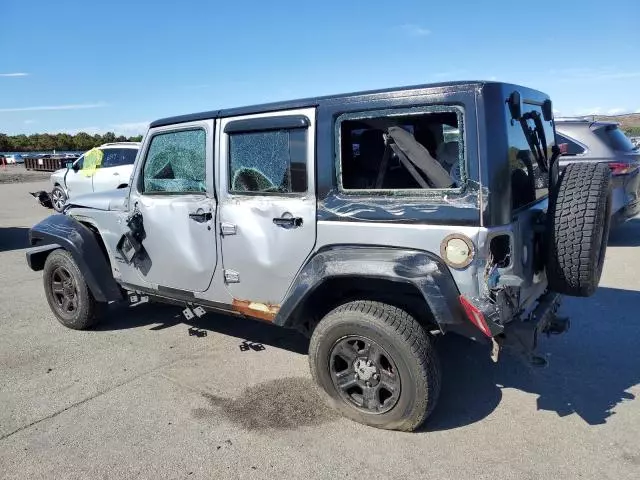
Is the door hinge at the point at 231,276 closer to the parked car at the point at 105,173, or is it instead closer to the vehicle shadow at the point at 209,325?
the vehicle shadow at the point at 209,325

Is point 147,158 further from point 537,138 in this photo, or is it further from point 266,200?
point 537,138

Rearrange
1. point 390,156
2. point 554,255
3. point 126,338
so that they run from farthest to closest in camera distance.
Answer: point 126,338, point 390,156, point 554,255

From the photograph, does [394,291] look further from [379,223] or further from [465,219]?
[465,219]

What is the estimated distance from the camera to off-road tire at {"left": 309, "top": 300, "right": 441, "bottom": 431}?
2.87 metres

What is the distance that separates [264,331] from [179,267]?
47.1 inches

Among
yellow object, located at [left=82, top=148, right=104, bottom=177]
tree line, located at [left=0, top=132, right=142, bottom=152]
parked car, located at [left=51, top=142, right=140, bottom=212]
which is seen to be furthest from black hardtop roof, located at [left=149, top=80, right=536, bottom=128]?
tree line, located at [left=0, top=132, right=142, bottom=152]

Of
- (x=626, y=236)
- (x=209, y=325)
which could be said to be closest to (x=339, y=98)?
(x=209, y=325)

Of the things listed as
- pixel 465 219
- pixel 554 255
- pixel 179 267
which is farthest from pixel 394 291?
pixel 179 267

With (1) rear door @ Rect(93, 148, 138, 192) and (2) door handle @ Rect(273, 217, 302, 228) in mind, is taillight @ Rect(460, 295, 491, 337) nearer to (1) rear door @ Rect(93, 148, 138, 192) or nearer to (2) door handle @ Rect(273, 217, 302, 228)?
(2) door handle @ Rect(273, 217, 302, 228)

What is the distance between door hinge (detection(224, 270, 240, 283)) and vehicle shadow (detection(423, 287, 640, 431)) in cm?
165

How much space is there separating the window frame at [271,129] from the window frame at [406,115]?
220 millimetres

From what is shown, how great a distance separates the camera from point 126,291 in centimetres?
478

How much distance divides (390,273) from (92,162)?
14.1 meters

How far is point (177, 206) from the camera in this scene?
13.0ft
